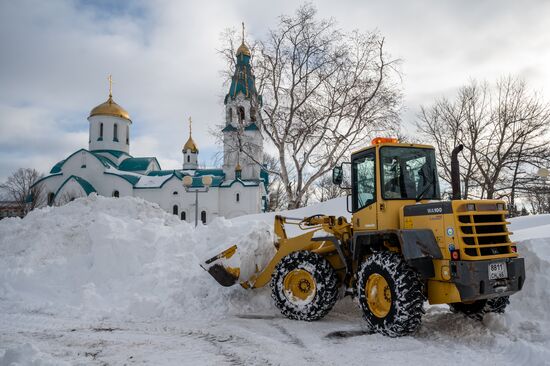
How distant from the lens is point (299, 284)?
22.1 ft

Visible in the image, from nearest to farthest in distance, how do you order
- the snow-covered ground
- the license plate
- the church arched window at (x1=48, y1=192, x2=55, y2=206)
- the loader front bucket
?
the snow-covered ground, the license plate, the loader front bucket, the church arched window at (x1=48, y1=192, x2=55, y2=206)

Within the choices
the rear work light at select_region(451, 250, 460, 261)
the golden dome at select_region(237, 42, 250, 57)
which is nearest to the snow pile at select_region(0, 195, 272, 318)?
the rear work light at select_region(451, 250, 460, 261)

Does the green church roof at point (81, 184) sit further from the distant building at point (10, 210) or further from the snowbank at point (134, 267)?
the snowbank at point (134, 267)

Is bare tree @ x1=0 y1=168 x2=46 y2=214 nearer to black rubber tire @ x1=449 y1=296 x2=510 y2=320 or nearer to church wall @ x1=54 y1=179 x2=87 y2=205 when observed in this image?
church wall @ x1=54 y1=179 x2=87 y2=205

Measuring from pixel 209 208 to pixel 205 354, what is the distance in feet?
132

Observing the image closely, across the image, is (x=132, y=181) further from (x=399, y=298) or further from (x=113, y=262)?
(x=399, y=298)

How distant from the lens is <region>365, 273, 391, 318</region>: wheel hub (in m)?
5.51

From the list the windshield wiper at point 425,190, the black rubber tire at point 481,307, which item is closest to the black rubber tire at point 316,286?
the windshield wiper at point 425,190

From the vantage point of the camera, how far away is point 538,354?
4324 mm

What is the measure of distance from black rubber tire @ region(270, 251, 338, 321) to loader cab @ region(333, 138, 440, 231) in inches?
33.7

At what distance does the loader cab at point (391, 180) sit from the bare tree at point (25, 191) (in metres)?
40.3

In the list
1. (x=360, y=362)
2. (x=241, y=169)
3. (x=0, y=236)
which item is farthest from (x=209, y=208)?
(x=360, y=362)

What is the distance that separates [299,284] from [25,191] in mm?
49657

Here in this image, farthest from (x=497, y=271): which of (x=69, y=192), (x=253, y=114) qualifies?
(x=69, y=192)
